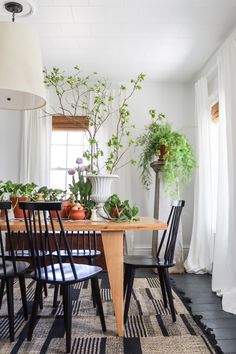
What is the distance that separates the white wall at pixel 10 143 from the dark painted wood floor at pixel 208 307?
2278 mm

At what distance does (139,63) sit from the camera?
161 inches

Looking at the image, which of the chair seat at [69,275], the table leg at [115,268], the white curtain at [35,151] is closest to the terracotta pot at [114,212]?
the table leg at [115,268]

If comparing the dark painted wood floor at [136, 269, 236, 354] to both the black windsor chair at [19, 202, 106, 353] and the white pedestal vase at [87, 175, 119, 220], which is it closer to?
the black windsor chair at [19, 202, 106, 353]

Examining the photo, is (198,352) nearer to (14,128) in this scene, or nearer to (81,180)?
(81,180)

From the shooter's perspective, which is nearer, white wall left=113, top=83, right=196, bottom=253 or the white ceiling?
the white ceiling

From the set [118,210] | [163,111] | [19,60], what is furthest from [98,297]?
[163,111]

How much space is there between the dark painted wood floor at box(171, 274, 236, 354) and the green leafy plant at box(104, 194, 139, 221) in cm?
97

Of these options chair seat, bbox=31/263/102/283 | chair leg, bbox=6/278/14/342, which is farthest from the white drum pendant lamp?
chair leg, bbox=6/278/14/342

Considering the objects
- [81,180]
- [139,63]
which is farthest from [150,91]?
[81,180]

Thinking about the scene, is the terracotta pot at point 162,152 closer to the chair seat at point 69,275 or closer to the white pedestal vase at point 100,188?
the white pedestal vase at point 100,188

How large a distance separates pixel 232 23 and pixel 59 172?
2.94 metres

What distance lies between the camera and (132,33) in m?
3.34

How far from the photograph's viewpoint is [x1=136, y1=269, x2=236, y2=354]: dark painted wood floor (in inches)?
82.8

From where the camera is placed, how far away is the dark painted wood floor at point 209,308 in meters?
2.10
